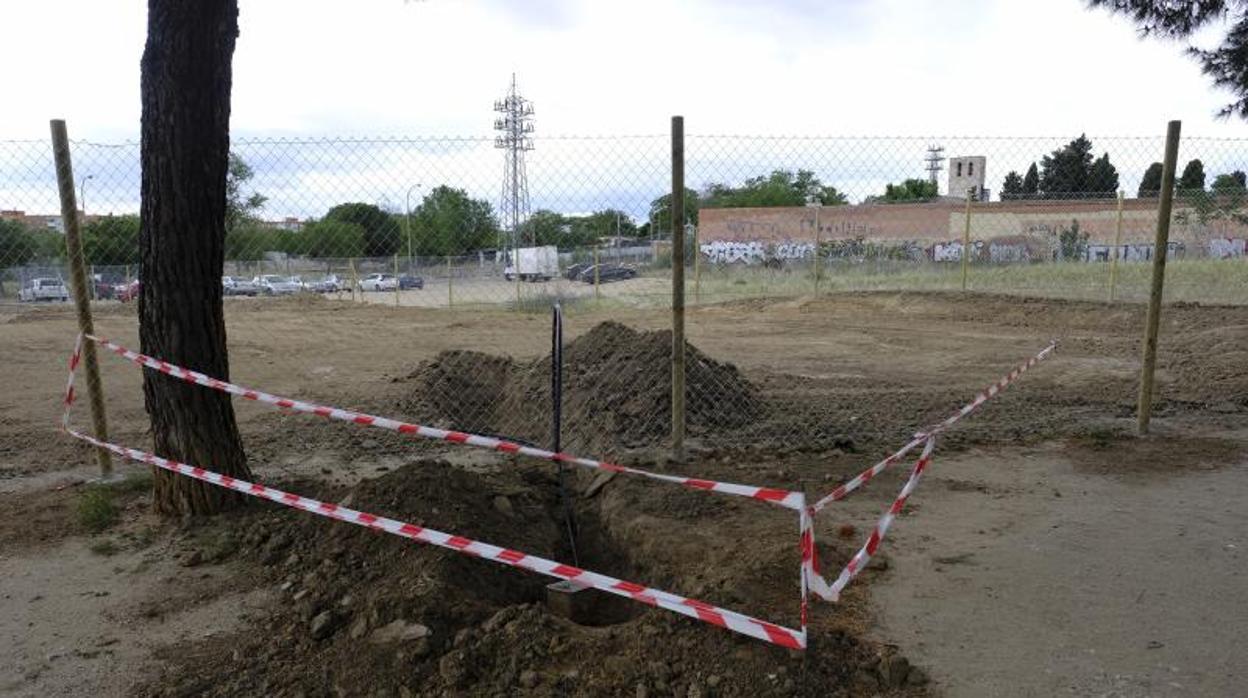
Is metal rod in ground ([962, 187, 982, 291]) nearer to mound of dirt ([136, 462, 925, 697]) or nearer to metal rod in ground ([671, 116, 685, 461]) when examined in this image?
metal rod in ground ([671, 116, 685, 461])

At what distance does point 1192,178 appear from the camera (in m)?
11.9

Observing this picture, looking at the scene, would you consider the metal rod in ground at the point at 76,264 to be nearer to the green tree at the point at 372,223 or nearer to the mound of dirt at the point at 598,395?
the mound of dirt at the point at 598,395

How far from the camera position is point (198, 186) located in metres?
4.45

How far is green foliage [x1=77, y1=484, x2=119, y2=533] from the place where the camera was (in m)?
4.74

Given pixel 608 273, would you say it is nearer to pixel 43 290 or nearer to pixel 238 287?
pixel 238 287

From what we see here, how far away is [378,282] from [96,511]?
62.4 feet

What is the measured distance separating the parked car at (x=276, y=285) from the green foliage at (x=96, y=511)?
64.8ft

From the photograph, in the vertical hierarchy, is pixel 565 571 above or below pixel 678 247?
below

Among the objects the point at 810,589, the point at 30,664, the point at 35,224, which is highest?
the point at 35,224

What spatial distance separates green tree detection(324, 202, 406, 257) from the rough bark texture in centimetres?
431

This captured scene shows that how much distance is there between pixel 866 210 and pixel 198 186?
75.3ft

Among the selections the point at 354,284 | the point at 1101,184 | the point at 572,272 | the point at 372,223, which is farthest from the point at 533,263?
the point at 354,284

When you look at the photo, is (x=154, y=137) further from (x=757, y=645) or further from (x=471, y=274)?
(x=471, y=274)

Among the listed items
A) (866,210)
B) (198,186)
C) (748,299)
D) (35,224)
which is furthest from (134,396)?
(866,210)
